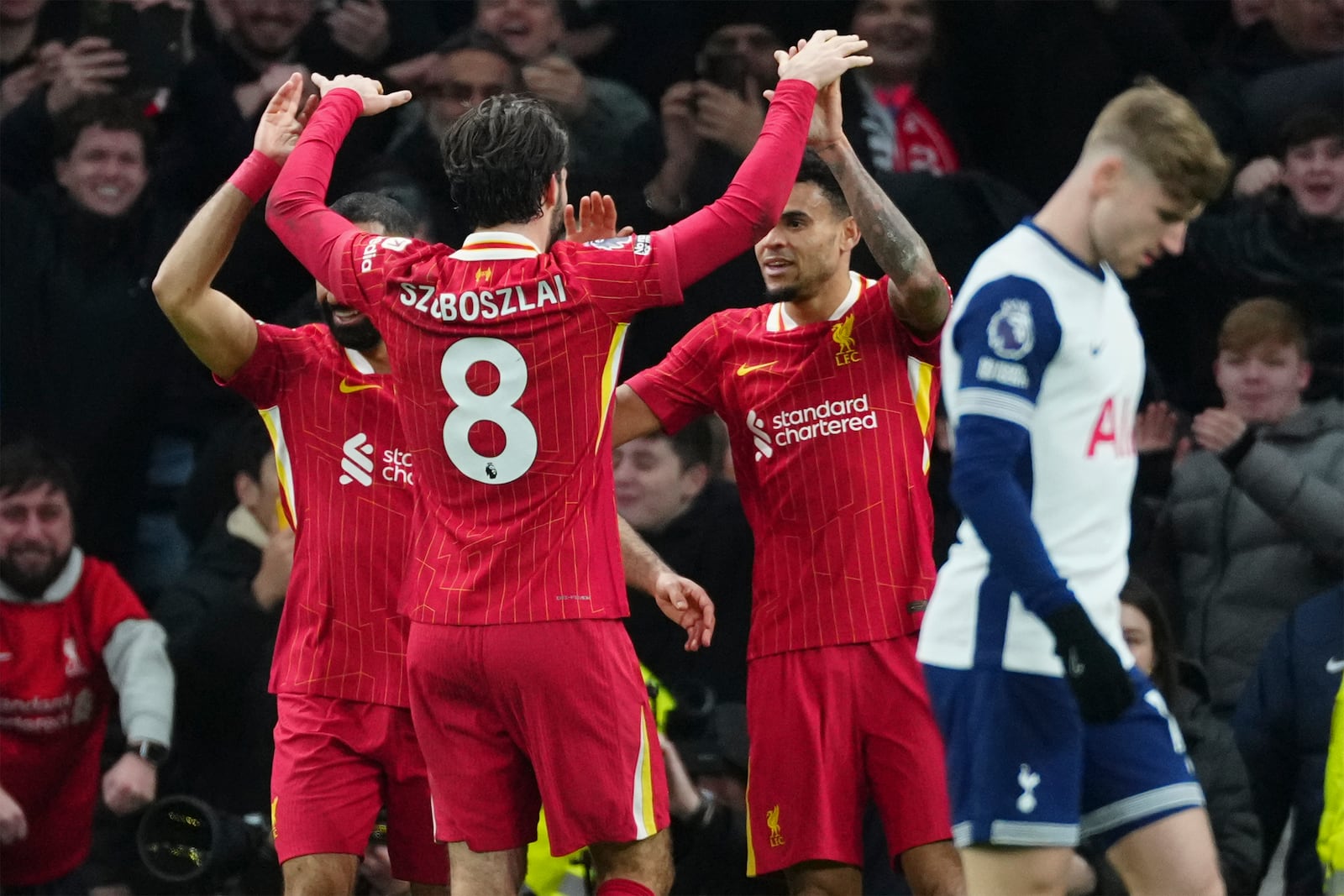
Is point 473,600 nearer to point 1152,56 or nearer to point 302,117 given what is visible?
point 302,117

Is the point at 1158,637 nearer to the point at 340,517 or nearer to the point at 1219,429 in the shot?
the point at 1219,429

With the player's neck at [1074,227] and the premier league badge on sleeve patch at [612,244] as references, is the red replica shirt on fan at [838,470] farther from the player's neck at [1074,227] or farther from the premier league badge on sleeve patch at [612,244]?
the player's neck at [1074,227]

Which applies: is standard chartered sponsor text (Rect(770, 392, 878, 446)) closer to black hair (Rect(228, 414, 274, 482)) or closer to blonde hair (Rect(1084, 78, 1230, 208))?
blonde hair (Rect(1084, 78, 1230, 208))

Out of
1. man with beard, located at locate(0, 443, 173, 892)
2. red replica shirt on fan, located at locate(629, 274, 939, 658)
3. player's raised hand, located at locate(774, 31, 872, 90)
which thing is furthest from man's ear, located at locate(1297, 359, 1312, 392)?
man with beard, located at locate(0, 443, 173, 892)

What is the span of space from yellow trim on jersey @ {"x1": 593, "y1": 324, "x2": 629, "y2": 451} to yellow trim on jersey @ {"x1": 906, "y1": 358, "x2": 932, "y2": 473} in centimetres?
96

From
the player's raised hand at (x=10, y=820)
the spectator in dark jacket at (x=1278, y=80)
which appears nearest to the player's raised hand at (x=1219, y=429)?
the spectator in dark jacket at (x=1278, y=80)

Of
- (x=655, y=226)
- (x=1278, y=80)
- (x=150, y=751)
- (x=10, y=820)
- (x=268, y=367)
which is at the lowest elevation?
(x=10, y=820)

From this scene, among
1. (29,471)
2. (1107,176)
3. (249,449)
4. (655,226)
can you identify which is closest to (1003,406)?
(1107,176)

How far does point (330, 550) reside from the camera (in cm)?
455

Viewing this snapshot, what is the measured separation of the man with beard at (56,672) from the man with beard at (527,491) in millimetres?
2828

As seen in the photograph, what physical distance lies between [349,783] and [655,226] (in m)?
3.00

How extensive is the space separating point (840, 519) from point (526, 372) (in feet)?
3.41

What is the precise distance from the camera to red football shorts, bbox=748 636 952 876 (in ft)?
14.2

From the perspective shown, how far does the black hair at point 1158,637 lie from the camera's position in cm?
583
